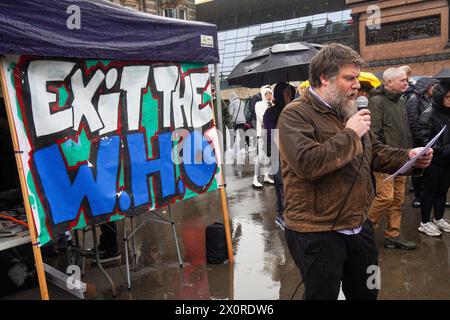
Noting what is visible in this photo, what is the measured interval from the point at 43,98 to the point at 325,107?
7.69 ft

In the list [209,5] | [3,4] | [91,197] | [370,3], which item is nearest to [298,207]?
[91,197]

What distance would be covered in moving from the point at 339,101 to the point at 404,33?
1870 cm

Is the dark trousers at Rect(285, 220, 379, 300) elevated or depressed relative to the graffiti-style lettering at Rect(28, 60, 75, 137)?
depressed

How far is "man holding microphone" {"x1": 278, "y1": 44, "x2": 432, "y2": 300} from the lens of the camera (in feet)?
7.71

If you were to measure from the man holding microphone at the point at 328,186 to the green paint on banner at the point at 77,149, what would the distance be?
206 centimetres

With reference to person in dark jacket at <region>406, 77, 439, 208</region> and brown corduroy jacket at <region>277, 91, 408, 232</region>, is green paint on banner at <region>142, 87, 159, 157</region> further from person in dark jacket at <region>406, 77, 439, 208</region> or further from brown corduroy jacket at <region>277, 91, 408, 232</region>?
person in dark jacket at <region>406, 77, 439, 208</region>

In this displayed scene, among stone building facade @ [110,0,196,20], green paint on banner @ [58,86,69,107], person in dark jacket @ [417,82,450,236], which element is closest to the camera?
green paint on banner @ [58,86,69,107]

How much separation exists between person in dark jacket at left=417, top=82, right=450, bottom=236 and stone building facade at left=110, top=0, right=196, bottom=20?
78.5 ft

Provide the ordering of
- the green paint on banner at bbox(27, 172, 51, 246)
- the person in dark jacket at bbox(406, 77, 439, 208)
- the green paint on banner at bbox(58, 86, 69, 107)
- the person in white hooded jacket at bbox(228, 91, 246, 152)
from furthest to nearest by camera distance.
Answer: the person in white hooded jacket at bbox(228, 91, 246, 152) < the person in dark jacket at bbox(406, 77, 439, 208) < the green paint on banner at bbox(58, 86, 69, 107) < the green paint on banner at bbox(27, 172, 51, 246)

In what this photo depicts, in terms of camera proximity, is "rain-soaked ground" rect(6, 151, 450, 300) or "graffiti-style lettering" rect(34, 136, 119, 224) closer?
"graffiti-style lettering" rect(34, 136, 119, 224)

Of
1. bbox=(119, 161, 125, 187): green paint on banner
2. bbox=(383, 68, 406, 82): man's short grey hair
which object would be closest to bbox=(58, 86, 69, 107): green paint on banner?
bbox=(119, 161, 125, 187): green paint on banner

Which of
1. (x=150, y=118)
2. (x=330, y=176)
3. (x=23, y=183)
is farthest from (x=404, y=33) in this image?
(x=23, y=183)

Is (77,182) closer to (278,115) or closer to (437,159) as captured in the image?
(278,115)

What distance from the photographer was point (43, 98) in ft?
11.3
